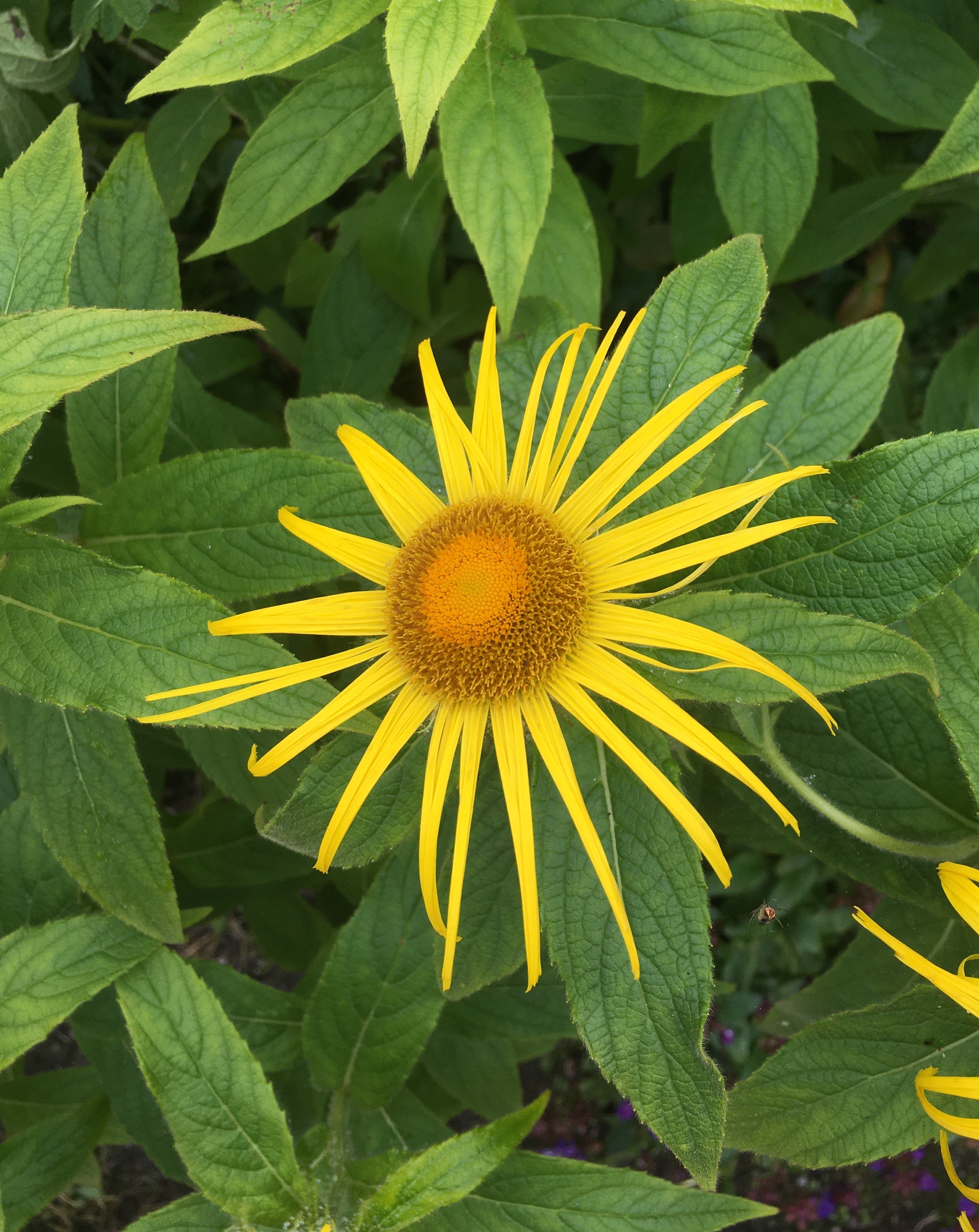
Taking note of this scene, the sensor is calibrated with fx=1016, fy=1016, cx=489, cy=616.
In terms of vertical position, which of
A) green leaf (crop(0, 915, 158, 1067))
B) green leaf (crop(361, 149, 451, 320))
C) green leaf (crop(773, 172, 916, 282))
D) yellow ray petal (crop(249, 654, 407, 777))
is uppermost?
green leaf (crop(361, 149, 451, 320))

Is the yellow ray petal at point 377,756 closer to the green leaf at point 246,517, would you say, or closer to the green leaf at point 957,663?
the green leaf at point 246,517

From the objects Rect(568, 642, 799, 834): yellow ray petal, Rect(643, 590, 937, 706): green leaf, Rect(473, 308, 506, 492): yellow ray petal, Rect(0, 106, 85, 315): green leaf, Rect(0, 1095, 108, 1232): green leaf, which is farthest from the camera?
Rect(0, 1095, 108, 1232): green leaf

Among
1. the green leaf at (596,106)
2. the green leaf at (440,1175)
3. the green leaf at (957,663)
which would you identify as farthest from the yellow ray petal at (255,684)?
the green leaf at (596,106)

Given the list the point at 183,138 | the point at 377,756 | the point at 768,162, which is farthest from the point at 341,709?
the point at 183,138

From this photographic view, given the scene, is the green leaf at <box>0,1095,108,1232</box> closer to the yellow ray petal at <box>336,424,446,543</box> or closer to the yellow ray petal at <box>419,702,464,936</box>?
the yellow ray petal at <box>419,702,464,936</box>

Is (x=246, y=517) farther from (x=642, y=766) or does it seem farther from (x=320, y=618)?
(x=642, y=766)

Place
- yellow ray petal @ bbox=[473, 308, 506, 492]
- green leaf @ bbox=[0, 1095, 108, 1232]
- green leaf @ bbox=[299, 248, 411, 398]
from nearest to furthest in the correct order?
yellow ray petal @ bbox=[473, 308, 506, 492], green leaf @ bbox=[0, 1095, 108, 1232], green leaf @ bbox=[299, 248, 411, 398]

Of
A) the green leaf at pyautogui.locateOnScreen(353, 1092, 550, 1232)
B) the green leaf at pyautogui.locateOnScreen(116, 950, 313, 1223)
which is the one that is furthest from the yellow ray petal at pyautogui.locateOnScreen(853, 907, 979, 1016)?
the green leaf at pyautogui.locateOnScreen(116, 950, 313, 1223)
